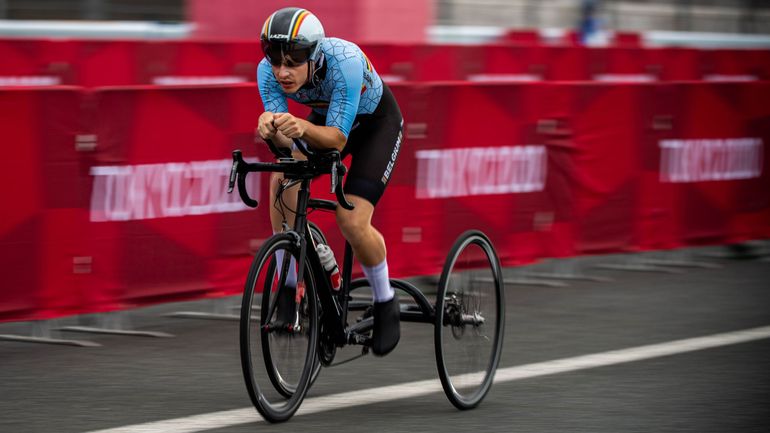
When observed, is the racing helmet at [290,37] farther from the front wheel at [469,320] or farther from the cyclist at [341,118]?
the front wheel at [469,320]

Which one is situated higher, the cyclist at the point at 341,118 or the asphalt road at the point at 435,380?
the cyclist at the point at 341,118

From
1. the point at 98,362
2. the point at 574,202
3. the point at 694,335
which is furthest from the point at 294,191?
the point at 574,202

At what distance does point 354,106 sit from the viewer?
6.62 m

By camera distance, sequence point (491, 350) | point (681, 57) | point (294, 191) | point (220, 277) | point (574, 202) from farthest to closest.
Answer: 1. point (681, 57)
2. point (574, 202)
3. point (220, 277)
4. point (491, 350)
5. point (294, 191)

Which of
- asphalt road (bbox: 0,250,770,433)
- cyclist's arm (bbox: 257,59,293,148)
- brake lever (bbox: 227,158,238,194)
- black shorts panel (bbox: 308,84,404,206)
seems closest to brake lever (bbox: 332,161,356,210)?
black shorts panel (bbox: 308,84,404,206)

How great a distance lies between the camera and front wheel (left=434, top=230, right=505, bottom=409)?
7109 millimetres

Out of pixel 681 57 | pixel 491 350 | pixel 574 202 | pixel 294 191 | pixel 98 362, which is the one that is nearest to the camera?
pixel 294 191

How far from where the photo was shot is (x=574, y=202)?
1208 centimetres

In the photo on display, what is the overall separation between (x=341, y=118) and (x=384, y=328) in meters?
1.10

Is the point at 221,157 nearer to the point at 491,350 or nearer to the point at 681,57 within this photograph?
the point at 491,350

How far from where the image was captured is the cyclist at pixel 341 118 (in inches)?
251

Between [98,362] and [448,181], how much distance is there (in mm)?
3794

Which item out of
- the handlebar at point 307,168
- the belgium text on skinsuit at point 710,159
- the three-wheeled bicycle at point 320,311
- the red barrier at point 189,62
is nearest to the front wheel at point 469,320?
the three-wheeled bicycle at point 320,311

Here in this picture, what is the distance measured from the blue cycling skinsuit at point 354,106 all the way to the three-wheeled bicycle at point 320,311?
20 cm
